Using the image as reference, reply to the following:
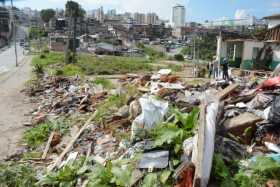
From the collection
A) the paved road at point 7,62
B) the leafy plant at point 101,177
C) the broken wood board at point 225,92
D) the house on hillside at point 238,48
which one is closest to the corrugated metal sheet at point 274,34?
the house on hillside at point 238,48

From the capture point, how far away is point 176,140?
593 cm

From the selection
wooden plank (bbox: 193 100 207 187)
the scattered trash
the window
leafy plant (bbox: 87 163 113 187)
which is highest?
the window

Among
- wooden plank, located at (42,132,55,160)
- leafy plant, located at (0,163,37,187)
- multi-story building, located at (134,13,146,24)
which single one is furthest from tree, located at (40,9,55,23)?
leafy plant, located at (0,163,37,187)

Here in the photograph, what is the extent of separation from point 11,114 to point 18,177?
8.05 meters

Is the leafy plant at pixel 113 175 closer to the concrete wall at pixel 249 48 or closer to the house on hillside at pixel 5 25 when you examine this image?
the concrete wall at pixel 249 48

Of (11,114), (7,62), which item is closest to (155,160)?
(11,114)

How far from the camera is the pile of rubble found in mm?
5375

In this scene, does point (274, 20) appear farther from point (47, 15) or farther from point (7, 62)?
point (47, 15)

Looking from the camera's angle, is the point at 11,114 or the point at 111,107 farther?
the point at 11,114

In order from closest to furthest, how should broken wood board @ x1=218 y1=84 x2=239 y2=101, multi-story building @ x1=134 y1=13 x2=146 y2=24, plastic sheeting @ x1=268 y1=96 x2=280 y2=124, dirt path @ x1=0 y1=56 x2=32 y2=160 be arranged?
1. plastic sheeting @ x1=268 y1=96 x2=280 y2=124
2. broken wood board @ x1=218 y1=84 x2=239 y2=101
3. dirt path @ x1=0 y1=56 x2=32 y2=160
4. multi-story building @ x1=134 y1=13 x2=146 y2=24

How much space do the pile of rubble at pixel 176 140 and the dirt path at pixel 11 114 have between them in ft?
4.89

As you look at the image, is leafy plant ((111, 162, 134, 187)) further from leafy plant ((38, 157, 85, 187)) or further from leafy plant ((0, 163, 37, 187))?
Answer: leafy plant ((0, 163, 37, 187))

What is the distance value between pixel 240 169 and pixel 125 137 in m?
3.00

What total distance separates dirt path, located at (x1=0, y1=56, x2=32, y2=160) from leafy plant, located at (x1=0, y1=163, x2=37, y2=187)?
2.12 m
